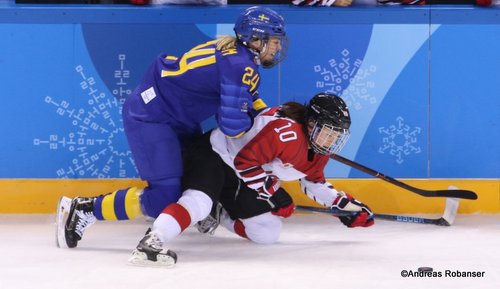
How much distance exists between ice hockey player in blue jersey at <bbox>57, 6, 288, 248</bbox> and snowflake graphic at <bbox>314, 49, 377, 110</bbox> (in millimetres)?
801

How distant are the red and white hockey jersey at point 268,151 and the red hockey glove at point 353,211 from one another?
21 centimetres

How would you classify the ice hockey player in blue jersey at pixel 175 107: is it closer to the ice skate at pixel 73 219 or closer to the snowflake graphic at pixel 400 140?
the ice skate at pixel 73 219

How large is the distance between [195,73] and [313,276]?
1016 mm

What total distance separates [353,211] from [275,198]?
0.36m

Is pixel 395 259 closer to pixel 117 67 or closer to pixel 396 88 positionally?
pixel 396 88

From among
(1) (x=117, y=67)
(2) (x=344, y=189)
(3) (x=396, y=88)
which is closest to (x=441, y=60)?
(3) (x=396, y=88)

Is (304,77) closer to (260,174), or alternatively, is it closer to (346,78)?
(346,78)

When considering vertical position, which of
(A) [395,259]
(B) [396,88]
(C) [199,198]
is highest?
(B) [396,88]

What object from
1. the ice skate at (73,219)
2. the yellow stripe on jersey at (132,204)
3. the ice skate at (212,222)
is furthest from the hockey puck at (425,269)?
the ice skate at (73,219)

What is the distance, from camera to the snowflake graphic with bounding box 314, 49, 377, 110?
4605 millimetres

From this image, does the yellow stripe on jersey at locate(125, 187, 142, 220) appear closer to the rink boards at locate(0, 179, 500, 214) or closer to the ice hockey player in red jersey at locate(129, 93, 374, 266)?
the ice hockey player in red jersey at locate(129, 93, 374, 266)

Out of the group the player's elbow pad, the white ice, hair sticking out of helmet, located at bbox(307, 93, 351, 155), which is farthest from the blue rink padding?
the player's elbow pad

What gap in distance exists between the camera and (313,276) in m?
3.31

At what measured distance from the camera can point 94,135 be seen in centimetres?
459
